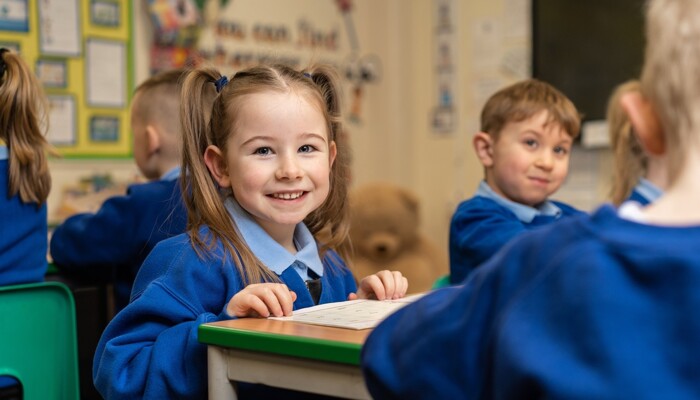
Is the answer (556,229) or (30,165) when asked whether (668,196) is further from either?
(30,165)

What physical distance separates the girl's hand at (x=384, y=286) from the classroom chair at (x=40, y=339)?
664mm

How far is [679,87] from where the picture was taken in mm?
861

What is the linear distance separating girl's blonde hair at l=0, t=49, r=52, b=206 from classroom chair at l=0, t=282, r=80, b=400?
48 cm

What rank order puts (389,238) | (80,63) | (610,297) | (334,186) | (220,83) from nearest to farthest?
(610,297)
(220,83)
(334,186)
(80,63)
(389,238)

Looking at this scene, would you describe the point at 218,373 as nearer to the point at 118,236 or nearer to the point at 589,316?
the point at 589,316

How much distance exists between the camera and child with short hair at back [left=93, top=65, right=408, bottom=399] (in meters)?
1.47

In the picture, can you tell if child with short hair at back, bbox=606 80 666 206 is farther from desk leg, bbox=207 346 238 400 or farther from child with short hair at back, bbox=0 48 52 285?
child with short hair at back, bbox=0 48 52 285

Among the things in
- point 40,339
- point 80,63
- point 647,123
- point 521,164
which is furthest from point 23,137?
point 647,123

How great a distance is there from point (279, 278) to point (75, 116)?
2280mm

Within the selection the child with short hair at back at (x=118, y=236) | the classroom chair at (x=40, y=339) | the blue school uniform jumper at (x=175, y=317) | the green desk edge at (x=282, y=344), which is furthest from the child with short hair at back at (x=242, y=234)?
the child with short hair at back at (x=118, y=236)

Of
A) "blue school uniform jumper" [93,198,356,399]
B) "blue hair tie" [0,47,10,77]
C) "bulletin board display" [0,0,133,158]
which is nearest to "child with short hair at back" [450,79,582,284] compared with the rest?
"blue school uniform jumper" [93,198,356,399]

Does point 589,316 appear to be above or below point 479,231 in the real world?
above

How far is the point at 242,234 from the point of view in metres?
1.74

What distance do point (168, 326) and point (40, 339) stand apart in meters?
0.55
